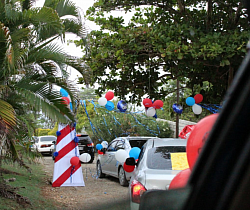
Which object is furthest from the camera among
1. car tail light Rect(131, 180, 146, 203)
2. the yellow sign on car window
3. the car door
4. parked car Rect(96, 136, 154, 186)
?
the car door

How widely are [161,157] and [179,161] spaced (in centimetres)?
32

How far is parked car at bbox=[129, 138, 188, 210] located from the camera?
4344mm

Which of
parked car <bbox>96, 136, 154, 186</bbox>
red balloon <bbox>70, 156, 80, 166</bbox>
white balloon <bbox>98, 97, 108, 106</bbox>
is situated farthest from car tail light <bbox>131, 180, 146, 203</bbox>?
white balloon <bbox>98, 97, 108, 106</bbox>

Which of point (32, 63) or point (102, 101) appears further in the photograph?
point (102, 101)

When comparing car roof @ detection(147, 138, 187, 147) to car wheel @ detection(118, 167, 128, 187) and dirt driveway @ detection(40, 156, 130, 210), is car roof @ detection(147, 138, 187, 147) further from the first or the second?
car wheel @ detection(118, 167, 128, 187)

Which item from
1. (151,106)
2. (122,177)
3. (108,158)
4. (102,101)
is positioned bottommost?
(108,158)

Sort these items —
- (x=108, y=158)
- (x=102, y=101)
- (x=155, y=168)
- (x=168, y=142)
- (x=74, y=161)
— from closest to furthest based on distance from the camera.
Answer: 1. (x=155, y=168)
2. (x=168, y=142)
3. (x=74, y=161)
4. (x=102, y=101)
5. (x=108, y=158)

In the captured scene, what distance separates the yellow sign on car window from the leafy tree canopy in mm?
5186

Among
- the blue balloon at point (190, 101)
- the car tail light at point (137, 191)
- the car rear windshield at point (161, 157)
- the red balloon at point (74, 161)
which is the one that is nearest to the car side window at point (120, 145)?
the red balloon at point (74, 161)

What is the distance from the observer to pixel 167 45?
10484mm

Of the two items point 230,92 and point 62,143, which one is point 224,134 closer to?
point 230,92

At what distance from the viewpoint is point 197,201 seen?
110cm

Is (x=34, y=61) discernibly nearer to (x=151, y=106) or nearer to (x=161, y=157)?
(x=161, y=157)

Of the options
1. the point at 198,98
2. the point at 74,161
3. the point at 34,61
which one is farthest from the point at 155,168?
the point at 198,98
